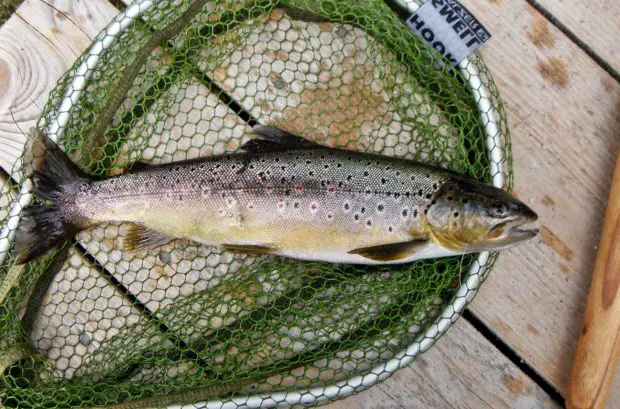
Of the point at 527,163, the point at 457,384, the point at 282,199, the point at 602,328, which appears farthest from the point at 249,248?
the point at 602,328

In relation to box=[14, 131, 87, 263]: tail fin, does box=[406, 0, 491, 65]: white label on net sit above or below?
above

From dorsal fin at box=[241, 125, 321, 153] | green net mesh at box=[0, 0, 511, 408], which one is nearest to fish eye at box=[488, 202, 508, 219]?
green net mesh at box=[0, 0, 511, 408]

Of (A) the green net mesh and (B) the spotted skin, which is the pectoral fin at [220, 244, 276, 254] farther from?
(A) the green net mesh

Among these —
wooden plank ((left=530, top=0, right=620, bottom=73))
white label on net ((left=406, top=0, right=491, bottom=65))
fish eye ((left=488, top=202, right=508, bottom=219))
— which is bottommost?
fish eye ((left=488, top=202, right=508, bottom=219))

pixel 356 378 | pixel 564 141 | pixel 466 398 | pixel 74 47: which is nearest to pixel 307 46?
pixel 74 47

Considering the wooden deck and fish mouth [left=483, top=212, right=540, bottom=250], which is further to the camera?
the wooden deck

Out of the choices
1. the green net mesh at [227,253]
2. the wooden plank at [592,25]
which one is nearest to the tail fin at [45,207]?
the green net mesh at [227,253]

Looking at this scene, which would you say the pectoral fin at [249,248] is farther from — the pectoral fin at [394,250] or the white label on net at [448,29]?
the white label on net at [448,29]
